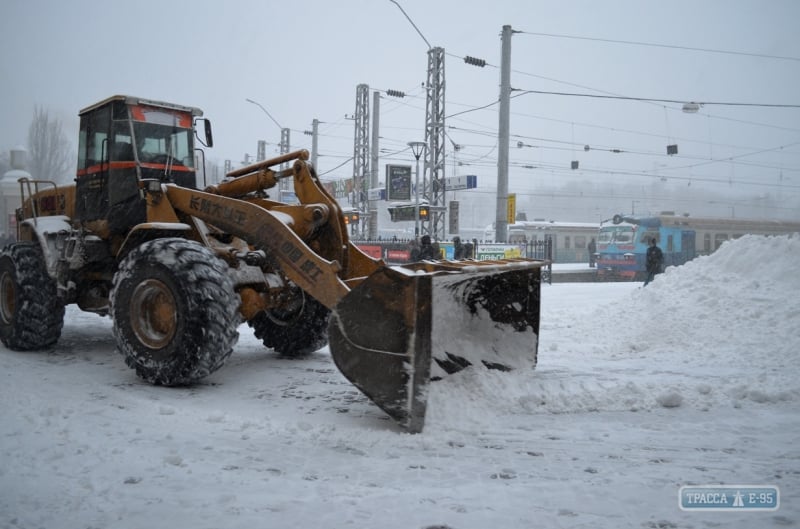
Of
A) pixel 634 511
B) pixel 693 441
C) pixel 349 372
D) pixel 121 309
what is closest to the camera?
pixel 634 511

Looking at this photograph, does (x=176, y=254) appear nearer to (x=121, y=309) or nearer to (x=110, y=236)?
(x=121, y=309)

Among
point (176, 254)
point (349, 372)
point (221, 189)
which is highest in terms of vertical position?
point (221, 189)

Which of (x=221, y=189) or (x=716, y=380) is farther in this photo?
(x=221, y=189)

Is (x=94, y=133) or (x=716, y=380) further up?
(x=94, y=133)

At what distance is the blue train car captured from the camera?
1079 inches

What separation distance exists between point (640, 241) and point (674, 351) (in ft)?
74.0

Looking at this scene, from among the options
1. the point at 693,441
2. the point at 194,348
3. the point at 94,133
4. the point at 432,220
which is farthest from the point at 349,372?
the point at 432,220

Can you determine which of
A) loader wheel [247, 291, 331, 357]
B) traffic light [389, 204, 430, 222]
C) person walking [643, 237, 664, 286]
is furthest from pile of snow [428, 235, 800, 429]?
traffic light [389, 204, 430, 222]

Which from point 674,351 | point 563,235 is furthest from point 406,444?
point 563,235

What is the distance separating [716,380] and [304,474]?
13.6 ft

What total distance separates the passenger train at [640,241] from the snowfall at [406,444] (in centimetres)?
2149

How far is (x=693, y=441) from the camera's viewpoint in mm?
3994

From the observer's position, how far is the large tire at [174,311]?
4973 millimetres

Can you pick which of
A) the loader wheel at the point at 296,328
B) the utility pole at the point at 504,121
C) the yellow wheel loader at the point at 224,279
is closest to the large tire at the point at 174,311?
the yellow wheel loader at the point at 224,279
